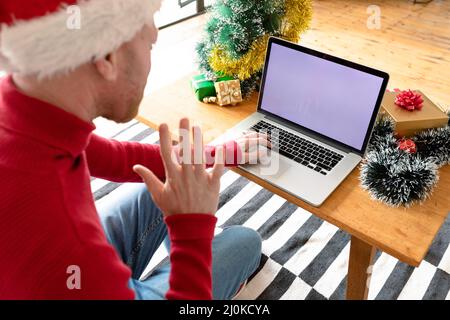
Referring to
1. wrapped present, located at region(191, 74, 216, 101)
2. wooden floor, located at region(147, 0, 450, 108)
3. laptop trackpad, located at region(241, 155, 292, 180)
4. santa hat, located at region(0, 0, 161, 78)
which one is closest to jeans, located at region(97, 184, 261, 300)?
laptop trackpad, located at region(241, 155, 292, 180)

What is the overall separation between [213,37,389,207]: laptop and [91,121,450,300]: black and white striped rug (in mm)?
599

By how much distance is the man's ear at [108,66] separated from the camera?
637mm

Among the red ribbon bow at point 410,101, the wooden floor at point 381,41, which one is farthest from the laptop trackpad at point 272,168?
the wooden floor at point 381,41

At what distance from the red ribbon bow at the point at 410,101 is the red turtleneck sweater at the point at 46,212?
877 mm

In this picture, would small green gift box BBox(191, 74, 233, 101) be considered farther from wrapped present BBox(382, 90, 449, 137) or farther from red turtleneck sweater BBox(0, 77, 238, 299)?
red turtleneck sweater BBox(0, 77, 238, 299)

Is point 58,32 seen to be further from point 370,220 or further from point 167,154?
point 370,220

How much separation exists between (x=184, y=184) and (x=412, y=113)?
2.41 feet

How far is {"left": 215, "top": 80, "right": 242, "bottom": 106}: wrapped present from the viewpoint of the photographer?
127cm

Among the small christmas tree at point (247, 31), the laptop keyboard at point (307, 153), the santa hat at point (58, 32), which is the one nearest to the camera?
the santa hat at point (58, 32)

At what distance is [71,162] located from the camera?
665 millimetres

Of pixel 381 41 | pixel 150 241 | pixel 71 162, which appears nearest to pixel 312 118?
pixel 150 241

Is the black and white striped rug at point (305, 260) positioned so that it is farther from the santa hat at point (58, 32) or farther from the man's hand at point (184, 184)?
the santa hat at point (58, 32)

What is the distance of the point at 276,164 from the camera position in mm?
1053
